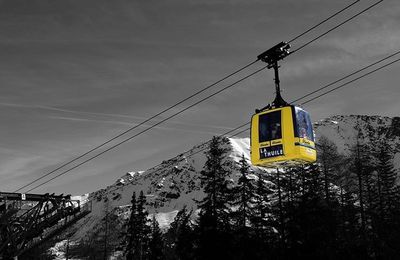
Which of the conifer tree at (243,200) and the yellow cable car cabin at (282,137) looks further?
the conifer tree at (243,200)

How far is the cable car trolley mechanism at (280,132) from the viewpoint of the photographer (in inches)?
610

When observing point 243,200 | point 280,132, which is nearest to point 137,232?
point 243,200

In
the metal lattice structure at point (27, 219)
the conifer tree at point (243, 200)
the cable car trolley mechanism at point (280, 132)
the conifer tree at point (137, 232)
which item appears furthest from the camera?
the conifer tree at point (137, 232)

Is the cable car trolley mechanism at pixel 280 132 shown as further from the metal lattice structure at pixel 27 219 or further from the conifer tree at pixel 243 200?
the conifer tree at pixel 243 200

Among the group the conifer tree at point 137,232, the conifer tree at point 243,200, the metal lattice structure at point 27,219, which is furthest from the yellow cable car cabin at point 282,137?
the conifer tree at point 137,232

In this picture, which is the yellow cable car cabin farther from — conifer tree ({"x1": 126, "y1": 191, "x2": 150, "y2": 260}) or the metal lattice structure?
conifer tree ({"x1": 126, "y1": 191, "x2": 150, "y2": 260})

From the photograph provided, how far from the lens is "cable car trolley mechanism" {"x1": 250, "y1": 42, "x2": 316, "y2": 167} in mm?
15492

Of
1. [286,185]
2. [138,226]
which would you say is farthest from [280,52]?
[138,226]

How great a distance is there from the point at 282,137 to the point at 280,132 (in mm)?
189

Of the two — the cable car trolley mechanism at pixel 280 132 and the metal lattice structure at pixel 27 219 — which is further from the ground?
the cable car trolley mechanism at pixel 280 132

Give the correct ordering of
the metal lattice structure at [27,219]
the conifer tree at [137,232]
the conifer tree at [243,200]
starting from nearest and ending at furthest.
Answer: the metal lattice structure at [27,219]
the conifer tree at [243,200]
the conifer tree at [137,232]

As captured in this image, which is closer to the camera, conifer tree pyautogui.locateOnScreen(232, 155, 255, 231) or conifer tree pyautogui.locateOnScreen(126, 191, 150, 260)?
conifer tree pyautogui.locateOnScreen(232, 155, 255, 231)

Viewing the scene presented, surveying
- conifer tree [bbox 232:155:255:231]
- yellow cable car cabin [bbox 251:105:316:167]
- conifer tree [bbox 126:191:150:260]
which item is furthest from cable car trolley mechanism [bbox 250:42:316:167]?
conifer tree [bbox 126:191:150:260]

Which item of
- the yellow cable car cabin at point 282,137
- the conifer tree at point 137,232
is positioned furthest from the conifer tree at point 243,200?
the yellow cable car cabin at point 282,137
